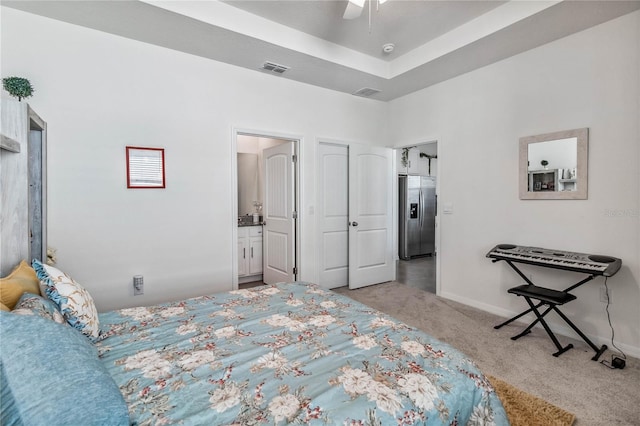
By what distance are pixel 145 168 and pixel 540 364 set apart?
12.6ft

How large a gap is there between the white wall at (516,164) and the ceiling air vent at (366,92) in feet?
2.00

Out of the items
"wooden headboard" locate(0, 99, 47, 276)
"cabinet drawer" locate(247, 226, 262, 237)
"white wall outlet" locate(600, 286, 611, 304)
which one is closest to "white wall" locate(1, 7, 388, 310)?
"wooden headboard" locate(0, 99, 47, 276)


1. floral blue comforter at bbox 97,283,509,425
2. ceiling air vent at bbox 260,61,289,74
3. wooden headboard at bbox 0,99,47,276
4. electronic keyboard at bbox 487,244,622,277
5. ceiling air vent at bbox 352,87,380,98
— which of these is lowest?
floral blue comforter at bbox 97,283,509,425

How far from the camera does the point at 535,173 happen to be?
9.98 feet

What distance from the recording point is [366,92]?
13.9ft

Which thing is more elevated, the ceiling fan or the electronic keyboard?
the ceiling fan

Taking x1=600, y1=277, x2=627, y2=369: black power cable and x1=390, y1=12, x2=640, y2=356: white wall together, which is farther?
x1=390, y1=12, x2=640, y2=356: white wall

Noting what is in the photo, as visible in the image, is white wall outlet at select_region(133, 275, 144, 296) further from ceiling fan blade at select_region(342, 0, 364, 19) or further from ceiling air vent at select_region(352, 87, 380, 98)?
ceiling air vent at select_region(352, 87, 380, 98)

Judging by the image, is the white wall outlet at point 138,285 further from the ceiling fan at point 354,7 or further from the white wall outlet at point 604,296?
the white wall outlet at point 604,296

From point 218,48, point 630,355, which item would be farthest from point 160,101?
point 630,355

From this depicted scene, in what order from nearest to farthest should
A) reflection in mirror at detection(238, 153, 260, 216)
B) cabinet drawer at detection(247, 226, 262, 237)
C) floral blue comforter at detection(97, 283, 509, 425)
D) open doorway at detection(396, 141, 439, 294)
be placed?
floral blue comforter at detection(97, 283, 509, 425) < cabinet drawer at detection(247, 226, 262, 237) < reflection in mirror at detection(238, 153, 260, 216) < open doorway at detection(396, 141, 439, 294)

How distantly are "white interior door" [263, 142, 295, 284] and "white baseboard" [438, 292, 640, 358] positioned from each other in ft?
7.03

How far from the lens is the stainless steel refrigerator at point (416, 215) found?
6.30 meters

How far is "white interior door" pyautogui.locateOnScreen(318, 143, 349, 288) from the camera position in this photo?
164 inches
